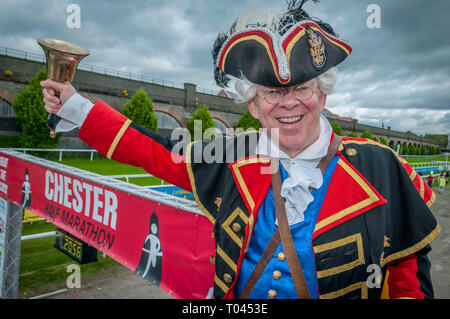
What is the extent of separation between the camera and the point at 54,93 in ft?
5.50

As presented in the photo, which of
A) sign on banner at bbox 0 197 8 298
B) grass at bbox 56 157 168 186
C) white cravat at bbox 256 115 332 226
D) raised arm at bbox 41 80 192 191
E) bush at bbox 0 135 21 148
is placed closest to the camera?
white cravat at bbox 256 115 332 226

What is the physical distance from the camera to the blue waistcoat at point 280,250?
4.71ft

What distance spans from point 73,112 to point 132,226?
1.36m

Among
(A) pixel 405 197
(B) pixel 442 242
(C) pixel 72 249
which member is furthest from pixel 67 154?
(A) pixel 405 197

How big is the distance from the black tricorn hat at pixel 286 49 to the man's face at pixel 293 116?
90mm

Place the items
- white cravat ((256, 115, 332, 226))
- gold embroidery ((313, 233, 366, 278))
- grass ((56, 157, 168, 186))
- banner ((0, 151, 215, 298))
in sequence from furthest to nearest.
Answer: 1. grass ((56, 157, 168, 186))
2. banner ((0, 151, 215, 298))
3. white cravat ((256, 115, 332, 226))
4. gold embroidery ((313, 233, 366, 278))

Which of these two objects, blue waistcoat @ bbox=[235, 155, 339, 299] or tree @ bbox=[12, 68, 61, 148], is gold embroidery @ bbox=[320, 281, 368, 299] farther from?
tree @ bbox=[12, 68, 61, 148]

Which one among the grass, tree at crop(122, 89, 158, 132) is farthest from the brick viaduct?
the grass

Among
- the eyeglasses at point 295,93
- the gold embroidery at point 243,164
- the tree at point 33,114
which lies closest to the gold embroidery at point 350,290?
the gold embroidery at point 243,164

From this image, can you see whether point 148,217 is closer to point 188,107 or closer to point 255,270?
point 255,270

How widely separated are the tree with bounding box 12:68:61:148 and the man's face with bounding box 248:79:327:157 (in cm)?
1947

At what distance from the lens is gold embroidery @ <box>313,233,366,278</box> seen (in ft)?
4.60

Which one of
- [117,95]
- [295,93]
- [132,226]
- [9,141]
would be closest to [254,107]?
[295,93]

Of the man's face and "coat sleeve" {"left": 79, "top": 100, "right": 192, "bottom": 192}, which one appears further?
"coat sleeve" {"left": 79, "top": 100, "right": 192, "bottom": 192}
